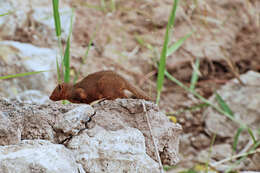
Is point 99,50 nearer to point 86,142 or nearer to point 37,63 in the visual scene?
point 37,63

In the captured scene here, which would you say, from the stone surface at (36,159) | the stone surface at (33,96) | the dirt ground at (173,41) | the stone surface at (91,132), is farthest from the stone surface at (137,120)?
the dirt ground at (173,41)

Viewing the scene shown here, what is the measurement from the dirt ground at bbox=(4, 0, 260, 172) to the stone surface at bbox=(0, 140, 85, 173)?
2.48m

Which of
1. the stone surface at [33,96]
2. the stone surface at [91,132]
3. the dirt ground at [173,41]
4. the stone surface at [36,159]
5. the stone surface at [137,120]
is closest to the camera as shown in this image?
the stone surface at [36,159]

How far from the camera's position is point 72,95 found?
2309mm

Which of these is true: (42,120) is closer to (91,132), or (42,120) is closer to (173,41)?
(91,132)

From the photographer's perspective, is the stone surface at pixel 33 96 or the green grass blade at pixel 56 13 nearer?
the green grass blade at pixel 56 13

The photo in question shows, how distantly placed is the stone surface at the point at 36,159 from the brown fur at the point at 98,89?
667mm

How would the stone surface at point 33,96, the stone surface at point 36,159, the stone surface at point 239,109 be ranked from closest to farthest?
the stone surface at point 36,159 < the stone surface at point 33,96 < the stone surface at point 239,109

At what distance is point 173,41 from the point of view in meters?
4.56

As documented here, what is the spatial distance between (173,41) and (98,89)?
2.61m

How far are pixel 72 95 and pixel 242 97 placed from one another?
226 cm

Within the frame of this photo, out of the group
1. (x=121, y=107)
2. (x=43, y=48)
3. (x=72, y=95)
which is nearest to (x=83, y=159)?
(x=121, y=107)

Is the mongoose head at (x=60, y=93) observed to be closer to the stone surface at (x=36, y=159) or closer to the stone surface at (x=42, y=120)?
the stone surface at (x=42, y=120)

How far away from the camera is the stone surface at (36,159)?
4.26 ft
